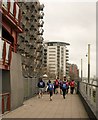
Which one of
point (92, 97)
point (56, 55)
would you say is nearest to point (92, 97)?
point (92, 97)

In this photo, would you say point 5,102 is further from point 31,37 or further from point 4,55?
point 31,37

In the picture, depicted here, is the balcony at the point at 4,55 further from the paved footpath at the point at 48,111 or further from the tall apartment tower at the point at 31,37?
the tall apartment tower at the point at 31,37

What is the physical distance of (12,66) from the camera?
19.1 meters

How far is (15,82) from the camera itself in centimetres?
1952

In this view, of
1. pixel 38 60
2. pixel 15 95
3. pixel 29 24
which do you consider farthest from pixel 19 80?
pixel 38 60

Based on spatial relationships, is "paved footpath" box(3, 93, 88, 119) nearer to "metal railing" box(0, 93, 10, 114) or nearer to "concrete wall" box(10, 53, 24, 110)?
"metal railing" box(0, 93, 10, 114)

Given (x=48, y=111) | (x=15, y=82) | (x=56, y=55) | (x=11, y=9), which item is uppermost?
(x=56, y=55)

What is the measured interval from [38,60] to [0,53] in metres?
97.2

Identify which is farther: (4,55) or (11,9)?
(11,9)

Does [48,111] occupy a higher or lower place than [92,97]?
lower

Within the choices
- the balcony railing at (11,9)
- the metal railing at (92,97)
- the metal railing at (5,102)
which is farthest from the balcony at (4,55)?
the metal railing at (92,97)

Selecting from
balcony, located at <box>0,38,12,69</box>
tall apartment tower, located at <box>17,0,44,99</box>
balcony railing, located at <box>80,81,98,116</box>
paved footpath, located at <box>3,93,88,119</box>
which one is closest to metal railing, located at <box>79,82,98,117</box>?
balcony railing, located at <box>80,81,98,116</box>

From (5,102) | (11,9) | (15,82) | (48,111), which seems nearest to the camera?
(5,102)

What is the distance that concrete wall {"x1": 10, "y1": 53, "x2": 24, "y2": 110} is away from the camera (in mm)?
18516
